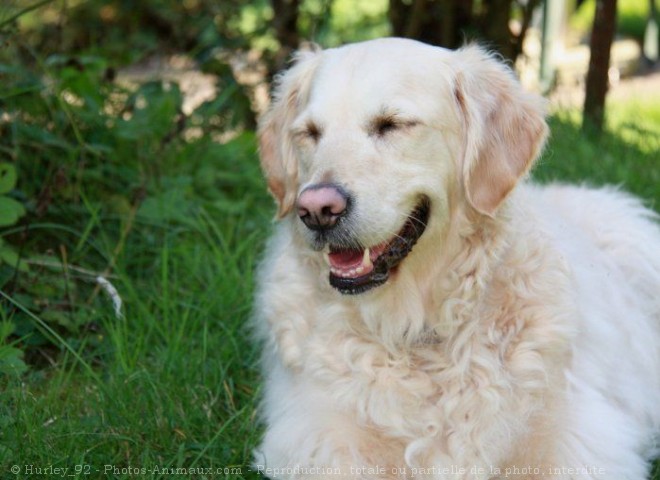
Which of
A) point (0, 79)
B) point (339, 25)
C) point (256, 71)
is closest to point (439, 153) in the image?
point (0, 79)

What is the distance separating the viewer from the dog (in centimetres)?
332

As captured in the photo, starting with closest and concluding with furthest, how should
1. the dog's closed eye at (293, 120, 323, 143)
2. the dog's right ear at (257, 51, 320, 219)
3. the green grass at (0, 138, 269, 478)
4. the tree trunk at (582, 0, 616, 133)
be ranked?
1. the dog's closed eye at (293, 120, 323, 143)
2. the green grass at (0, 138, 269, 478)
3. the dog's right ear at (257, 51, 320, 219)
4. the tree trunk at (582, 0, 616, 133)

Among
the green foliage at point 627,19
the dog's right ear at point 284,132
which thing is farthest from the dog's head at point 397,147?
the green foliage at point 627,19

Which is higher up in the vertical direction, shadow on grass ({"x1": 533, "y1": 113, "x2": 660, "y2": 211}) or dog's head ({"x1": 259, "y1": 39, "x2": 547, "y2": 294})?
dog's head ({"x1": 259, "y1": 39, "x2": 547, "y2": 294})

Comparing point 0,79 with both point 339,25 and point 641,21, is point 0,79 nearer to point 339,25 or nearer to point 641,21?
point 339,25

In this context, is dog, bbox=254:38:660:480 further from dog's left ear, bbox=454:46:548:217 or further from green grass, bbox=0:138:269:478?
green grass, bbox=0:138:269:478

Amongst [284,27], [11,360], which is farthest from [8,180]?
[284,27]

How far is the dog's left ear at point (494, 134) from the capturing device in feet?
11.2

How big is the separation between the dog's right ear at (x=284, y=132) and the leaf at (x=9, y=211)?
3.57ft

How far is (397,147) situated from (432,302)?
556 mm

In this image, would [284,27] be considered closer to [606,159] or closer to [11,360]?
[606,159]

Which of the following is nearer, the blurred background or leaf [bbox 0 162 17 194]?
the blurred background

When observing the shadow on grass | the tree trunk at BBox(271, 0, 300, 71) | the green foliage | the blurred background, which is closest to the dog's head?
the blurred background

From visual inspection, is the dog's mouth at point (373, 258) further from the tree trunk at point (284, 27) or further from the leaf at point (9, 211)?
the tree trunk at point (284, 27)
